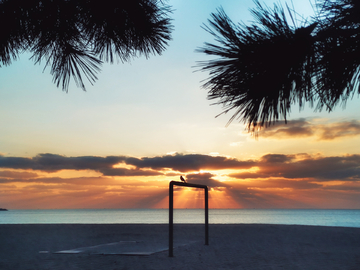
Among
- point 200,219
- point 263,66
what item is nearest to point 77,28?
point 263,66

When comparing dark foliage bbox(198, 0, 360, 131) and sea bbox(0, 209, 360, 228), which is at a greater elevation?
dark foliage bbox(198, 0, 360, 131)

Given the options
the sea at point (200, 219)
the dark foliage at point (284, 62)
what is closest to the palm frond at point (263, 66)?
the dark foliage at point (284, 62)

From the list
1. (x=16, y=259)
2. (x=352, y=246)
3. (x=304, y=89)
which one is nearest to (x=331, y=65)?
(x=304, y=89)

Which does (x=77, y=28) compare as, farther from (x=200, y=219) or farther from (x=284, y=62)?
(x=200, y=219)

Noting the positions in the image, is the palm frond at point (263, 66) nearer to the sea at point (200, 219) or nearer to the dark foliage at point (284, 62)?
the dark foliage at point (284, 62)

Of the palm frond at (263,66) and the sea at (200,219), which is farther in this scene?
the sea at (200,219)

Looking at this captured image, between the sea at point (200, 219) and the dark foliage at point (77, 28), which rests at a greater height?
the dark foliage at point (77, 28)

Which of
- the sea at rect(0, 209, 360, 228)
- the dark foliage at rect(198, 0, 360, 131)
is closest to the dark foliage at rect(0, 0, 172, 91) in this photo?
the dark foliage at rect(198, 0, 360, 131)

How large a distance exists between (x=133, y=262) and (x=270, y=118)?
5.40 meters

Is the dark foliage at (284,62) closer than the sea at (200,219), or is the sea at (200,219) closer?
the dark foliage at (284,62)

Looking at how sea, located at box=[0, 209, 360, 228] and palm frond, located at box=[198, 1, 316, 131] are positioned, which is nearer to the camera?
palm frond, located at box=[198, 1, 316, 131]

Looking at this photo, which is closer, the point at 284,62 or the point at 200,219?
the point at 284,62

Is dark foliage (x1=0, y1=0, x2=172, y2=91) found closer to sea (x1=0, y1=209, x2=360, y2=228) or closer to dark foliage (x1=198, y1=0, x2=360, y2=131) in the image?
dark foliage (x1=198, y1=0, x2=360, y2=131)

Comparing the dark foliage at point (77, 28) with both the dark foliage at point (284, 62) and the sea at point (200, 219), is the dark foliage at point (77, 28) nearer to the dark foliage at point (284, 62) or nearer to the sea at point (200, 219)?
the dark foliage at point (284, 62)
